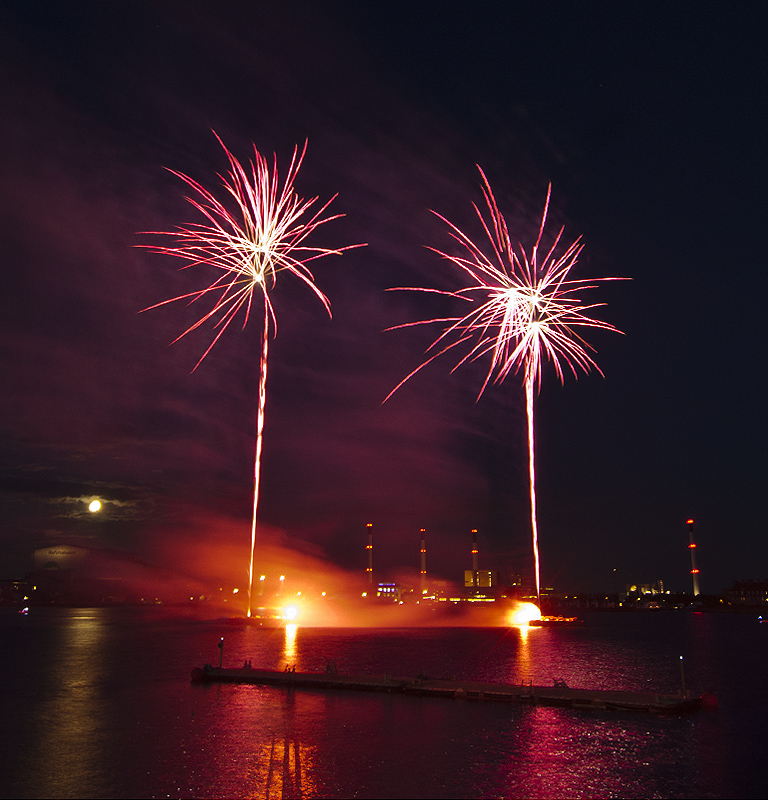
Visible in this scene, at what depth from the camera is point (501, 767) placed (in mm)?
24312

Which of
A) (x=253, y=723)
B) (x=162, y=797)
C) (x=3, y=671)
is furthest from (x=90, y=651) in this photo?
(x=162, y=797)

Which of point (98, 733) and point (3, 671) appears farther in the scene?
point (3, 671)

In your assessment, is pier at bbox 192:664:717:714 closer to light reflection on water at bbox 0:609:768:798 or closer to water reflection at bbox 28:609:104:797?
light reflection on water at bbox 0:609:768:798

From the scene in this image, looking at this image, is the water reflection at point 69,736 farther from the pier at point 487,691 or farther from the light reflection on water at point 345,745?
the pier at point 487,691

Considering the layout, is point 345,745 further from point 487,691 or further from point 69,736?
point 69,736

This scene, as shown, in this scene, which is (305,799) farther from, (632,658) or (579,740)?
(632,658)

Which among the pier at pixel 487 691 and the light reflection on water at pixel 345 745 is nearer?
the light reflection on water at pixel 345 745

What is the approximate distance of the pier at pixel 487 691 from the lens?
112 feet

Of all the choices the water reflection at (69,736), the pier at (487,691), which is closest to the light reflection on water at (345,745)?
the water reflection at (69,736)

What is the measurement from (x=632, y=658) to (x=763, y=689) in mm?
26541

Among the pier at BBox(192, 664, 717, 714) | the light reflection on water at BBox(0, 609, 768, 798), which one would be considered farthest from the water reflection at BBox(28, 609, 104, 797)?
the pier at BBox(192, 664, 717, 714)

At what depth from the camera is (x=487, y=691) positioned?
37125 millimetres

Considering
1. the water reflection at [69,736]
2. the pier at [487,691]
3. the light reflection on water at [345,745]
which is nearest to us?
the light reflection on water at [345,745]

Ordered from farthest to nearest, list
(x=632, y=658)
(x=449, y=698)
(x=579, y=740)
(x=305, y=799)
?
(x=632, y=658) < (x=449, y=698) < (x=579, y=740) < (x=305, y=799)
